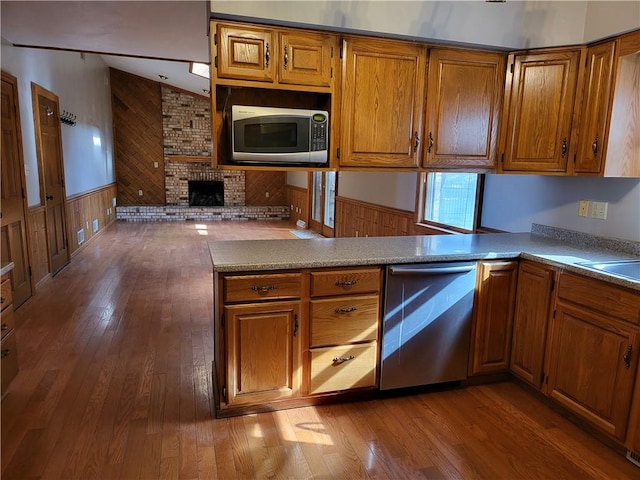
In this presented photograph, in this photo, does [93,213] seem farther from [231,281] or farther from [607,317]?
[607,317]

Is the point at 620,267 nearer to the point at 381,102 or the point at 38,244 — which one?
the point at 381,102

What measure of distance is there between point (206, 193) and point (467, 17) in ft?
28.9

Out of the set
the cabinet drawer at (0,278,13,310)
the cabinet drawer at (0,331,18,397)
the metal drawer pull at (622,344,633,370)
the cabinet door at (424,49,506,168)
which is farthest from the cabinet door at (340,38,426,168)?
the cabinet drawer at (0,331,18,397)

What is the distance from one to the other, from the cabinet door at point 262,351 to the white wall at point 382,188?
262 centimetres

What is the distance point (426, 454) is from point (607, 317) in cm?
108

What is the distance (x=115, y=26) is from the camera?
3.20 metres

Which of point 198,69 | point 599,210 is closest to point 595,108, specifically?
point 599,210

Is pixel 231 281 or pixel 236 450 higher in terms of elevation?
pixel 231 281

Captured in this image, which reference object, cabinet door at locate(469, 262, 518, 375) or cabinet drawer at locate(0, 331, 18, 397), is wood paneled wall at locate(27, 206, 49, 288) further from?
cabinet door at locate(469, 262, 518, 375)

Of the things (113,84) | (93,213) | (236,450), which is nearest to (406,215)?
(236,450)

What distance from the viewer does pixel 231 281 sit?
214cm

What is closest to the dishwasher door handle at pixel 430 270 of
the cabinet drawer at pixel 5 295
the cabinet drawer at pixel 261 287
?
the cabinet drawer at pixel 261 287

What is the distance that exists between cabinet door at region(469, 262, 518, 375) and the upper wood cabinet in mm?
1467

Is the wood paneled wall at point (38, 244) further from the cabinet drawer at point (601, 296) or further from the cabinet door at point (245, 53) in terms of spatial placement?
the cabinet drawer at point (601, 296)
